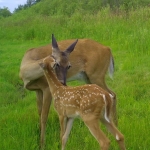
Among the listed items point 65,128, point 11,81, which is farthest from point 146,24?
point 65,128

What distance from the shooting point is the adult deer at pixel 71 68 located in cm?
556

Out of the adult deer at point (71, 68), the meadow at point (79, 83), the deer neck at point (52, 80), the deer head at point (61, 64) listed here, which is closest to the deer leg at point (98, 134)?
the meadow at point (79, 83)

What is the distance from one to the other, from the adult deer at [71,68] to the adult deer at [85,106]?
0.72 metres

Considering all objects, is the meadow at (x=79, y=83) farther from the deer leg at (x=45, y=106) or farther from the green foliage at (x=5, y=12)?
the green foliage at (x=5, y=12)

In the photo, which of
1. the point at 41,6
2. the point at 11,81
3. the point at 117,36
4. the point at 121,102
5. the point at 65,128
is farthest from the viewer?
the point at 41,6

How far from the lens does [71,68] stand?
611 centimetres

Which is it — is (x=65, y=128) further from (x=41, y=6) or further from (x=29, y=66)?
(x=41, y=6)

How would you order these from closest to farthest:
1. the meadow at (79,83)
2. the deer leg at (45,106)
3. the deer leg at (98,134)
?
the deer leg at (98,134), the meadow at (79,83), the deer leg at (45,106)

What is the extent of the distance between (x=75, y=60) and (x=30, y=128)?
1.37 metres

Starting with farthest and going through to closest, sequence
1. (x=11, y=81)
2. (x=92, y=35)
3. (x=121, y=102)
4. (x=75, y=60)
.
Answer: (x=92, y=35)
(x=11, y=81)
(x=121, y=102)
(x=75, y=60)

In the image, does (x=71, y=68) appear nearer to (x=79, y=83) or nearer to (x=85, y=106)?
(x=79, y=83)

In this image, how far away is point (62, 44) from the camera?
6.28 metres

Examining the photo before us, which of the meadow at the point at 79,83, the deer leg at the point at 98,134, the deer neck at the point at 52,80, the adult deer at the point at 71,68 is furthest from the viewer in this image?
the adult deer at the point at 71,68

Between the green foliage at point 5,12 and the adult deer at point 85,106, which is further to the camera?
the green foliage at point 5,12
